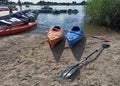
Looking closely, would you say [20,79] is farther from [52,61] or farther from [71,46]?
[71,46]

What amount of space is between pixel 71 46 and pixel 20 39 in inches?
125

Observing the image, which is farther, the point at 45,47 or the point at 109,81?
the point at 45,47

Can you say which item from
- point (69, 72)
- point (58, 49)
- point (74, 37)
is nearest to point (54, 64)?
point (69, 72)

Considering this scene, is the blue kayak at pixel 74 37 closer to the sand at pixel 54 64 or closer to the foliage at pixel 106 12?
the sand at pixel 54 64

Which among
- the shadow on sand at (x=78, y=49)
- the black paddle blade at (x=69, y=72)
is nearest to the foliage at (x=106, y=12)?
the shadow on sand at (x=78, y=49)

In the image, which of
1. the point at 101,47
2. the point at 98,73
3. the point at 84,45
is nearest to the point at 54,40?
the point at 84,45

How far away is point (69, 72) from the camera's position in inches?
299

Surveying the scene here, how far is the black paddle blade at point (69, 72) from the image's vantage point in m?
7.41

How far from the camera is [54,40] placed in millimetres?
10312

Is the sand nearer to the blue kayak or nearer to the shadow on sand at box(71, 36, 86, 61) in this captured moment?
the shadow on sand at box(71, 36, 86, 61)

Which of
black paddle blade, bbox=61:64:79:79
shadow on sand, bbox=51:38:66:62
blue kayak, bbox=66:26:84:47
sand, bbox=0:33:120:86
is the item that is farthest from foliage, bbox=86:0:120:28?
black paddle blade, bbox=61:64:79:79

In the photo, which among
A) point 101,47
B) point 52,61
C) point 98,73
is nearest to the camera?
point 98,73

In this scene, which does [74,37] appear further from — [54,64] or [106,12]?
[106,12]

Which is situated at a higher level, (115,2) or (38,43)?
(115,2)
